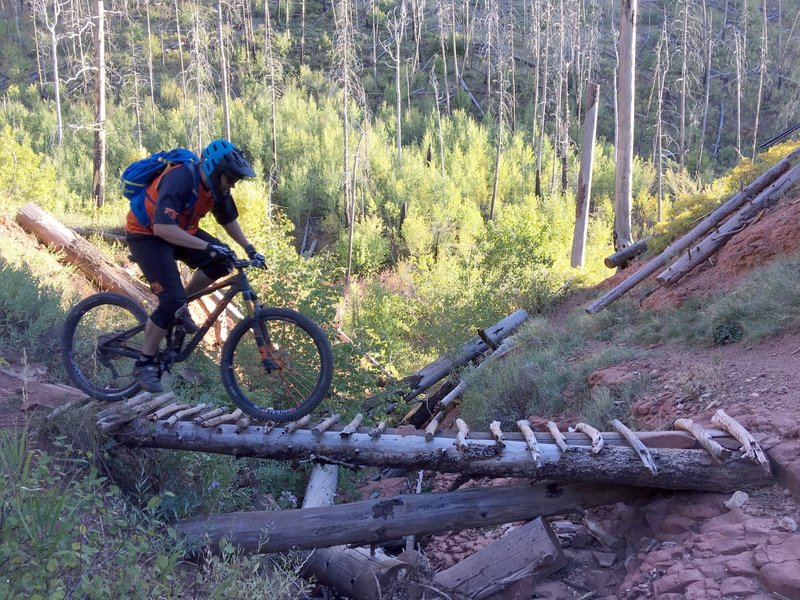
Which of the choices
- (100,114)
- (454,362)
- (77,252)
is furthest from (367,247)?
(454,362)

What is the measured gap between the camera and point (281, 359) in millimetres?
5547

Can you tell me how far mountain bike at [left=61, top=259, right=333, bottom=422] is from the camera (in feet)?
17.9

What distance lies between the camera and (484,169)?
38.3 m

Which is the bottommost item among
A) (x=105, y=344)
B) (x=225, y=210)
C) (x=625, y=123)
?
(x=105, y=344)

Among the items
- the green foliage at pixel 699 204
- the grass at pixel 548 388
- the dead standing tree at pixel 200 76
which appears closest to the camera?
the grass at pixel 548 388

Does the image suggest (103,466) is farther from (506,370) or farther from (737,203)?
(737,203)

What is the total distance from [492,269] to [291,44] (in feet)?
119

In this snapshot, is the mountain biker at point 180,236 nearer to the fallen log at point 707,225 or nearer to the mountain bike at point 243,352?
the mountain bike at point 243,352

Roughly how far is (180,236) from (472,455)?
2.63m

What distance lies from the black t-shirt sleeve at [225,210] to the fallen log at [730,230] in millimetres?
7001

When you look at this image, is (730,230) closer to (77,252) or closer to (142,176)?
(142,176)

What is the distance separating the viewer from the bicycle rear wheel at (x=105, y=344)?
597 cm

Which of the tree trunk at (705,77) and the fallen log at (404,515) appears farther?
the tree trunk at (705,77)

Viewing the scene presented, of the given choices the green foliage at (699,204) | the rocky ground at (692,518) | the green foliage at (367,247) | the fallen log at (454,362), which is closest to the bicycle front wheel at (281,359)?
the rocky ground at (692,518)
